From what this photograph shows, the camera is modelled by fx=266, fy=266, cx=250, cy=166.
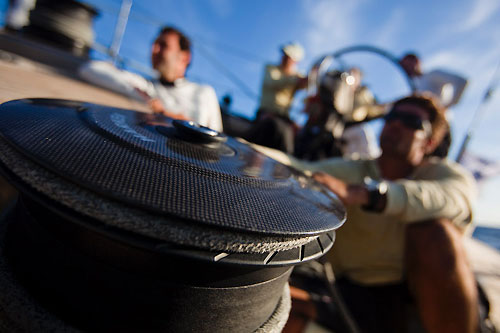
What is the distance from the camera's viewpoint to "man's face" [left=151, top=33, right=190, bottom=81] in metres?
2.42

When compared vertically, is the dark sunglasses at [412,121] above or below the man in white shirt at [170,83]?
above

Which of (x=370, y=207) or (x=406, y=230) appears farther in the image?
(x=406, y=230)

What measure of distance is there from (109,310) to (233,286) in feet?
0.71

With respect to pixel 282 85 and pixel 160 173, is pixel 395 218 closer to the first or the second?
pixel 160 173

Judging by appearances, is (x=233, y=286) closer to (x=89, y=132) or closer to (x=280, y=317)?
(x=280, y=317)

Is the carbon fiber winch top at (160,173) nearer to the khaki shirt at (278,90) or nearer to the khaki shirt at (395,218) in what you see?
the khaki shirt at (395,218)

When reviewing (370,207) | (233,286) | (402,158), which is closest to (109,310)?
(233,286)

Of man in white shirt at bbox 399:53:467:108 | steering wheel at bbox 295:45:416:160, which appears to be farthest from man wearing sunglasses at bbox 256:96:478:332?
man in white shirt at bbox 399:53:467:108

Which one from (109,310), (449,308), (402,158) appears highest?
(402,158)

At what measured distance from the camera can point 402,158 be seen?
1899mm

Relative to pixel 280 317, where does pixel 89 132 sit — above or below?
above

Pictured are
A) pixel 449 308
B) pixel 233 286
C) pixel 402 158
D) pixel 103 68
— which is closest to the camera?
pixel 233 286

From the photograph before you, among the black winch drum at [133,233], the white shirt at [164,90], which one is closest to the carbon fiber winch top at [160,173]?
the black winch drum at [133,233]

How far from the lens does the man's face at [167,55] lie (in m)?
2.42
